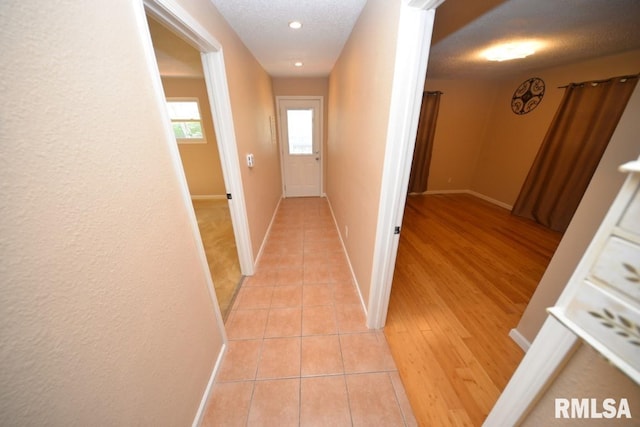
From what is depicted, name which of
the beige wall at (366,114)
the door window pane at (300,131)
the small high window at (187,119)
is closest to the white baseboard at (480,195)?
the door window pane at (300,131)

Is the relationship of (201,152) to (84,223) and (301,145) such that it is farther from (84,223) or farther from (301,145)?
(84,223)

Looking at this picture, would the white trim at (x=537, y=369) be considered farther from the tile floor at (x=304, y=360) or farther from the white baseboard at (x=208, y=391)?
the white baseboard at (x=208, y=391)

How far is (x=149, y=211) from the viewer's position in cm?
79

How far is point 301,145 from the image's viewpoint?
13.9 feet

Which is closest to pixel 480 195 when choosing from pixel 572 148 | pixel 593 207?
pixel 572 148

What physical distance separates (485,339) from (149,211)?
226cm

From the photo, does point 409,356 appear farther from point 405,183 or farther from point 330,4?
point 330,4

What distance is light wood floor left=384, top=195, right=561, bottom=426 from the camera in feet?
4.04

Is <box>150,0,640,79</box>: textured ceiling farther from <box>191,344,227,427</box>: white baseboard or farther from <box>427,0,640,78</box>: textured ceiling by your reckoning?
<box>191,344,227,427</box>: white baseboard

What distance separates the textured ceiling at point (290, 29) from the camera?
1.49 m

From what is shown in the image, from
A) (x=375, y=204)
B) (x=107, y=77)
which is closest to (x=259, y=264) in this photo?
(x=375, y=204)

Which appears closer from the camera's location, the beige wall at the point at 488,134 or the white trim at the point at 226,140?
the white trim at the point at 226,140

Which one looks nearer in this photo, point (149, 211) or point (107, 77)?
point (107, 77)

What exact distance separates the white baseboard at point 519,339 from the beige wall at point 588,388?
1364mm
